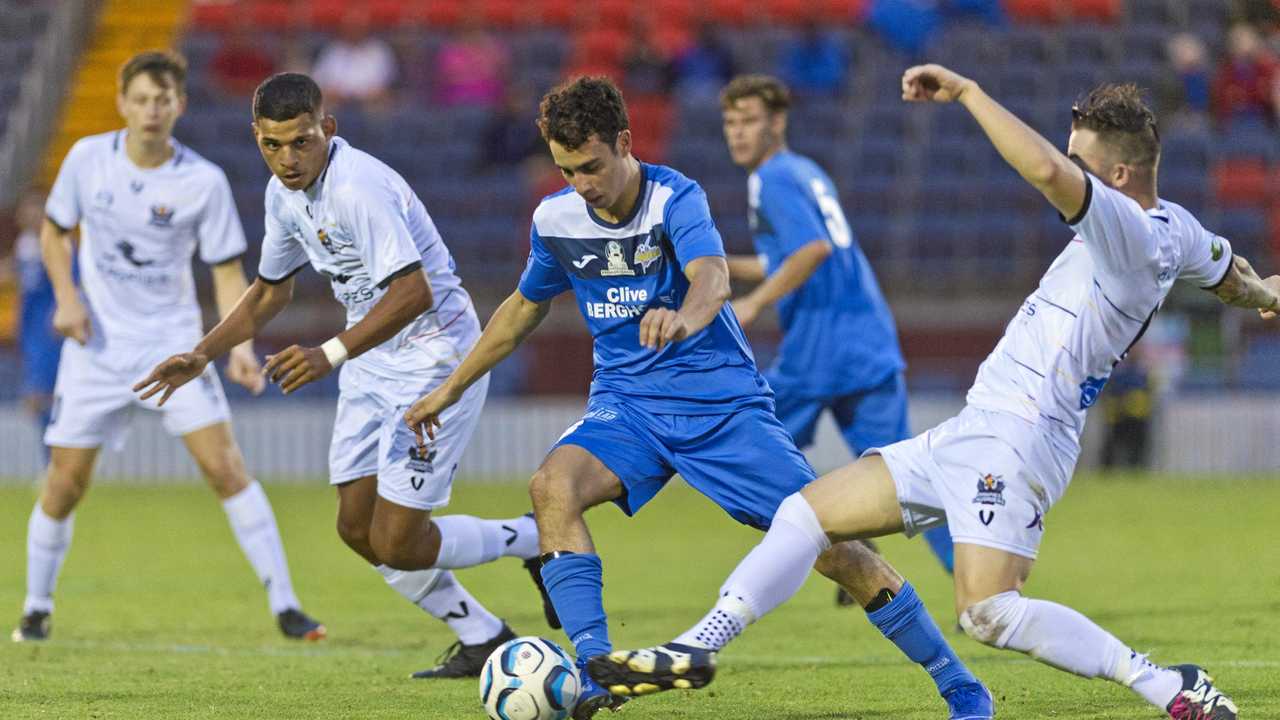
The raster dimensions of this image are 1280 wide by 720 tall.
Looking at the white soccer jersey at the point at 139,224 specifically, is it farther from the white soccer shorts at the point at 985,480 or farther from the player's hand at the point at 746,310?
the white soccer shorts at the point at 985,480

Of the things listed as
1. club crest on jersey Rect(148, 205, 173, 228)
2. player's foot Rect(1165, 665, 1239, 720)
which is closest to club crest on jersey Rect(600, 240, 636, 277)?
player's foot Rect(1165, 665, 1239, 720)

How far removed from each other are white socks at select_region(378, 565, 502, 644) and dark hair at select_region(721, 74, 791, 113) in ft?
10.1

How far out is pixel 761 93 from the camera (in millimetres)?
9102

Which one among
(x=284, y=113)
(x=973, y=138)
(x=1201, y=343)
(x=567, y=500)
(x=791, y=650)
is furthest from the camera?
(x=973, y=138)

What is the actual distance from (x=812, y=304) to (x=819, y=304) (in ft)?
0.12

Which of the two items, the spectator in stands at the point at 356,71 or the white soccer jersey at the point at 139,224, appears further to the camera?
the spectator in stands at the point at 356,71

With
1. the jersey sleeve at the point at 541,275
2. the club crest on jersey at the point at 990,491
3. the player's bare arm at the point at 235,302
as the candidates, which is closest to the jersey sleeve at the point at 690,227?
the jersey sleeve at the point at 541,275

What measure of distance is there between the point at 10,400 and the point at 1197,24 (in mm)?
14798

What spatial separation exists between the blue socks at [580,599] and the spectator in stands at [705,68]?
16294mm

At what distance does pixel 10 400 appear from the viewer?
62.8 feet

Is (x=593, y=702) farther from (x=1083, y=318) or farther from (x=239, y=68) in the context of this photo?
(x=239, y=68)

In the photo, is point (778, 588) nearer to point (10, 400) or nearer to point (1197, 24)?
point (10, 400)

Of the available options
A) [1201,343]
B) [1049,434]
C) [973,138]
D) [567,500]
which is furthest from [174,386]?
[973,138]

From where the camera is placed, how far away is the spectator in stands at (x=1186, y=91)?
2116cm
